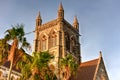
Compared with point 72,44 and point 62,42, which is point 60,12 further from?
point 62,42

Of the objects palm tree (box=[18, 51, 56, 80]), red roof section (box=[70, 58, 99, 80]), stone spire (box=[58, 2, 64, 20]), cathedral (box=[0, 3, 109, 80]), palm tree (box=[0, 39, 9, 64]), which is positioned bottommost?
palm tree (box=[18, 51, 56, 80])

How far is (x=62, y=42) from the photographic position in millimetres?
60625

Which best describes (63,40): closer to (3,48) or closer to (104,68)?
(104,68)

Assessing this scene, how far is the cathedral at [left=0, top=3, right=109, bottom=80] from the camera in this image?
180 ft

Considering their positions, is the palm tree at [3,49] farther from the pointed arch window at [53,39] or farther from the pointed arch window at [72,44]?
the pointed arch window at [72,44]

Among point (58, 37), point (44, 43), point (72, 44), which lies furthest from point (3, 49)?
point (72, 44)

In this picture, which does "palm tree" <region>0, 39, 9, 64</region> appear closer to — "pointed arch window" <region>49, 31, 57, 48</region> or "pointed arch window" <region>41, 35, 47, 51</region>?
"pointed arch window" <region>49, 31, 57, 48</region>

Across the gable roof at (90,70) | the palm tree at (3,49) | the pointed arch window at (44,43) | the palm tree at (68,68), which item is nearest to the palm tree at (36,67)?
the palm tree at (3,49)

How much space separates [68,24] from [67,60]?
99.0 feet

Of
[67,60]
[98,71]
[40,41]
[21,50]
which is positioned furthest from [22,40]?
[40,41]

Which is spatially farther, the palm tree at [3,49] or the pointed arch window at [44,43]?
the pointed arch window at [44,43]

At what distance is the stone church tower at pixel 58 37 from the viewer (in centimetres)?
6028

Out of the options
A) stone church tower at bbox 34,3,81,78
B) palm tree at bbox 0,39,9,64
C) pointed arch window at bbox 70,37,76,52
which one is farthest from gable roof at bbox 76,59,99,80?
palm tree at bbox 0,39,9,64

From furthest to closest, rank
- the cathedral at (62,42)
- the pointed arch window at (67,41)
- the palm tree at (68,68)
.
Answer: the pointed arch window at (67,41), the cathedral at (62,42), the palm tree at (68,68)
